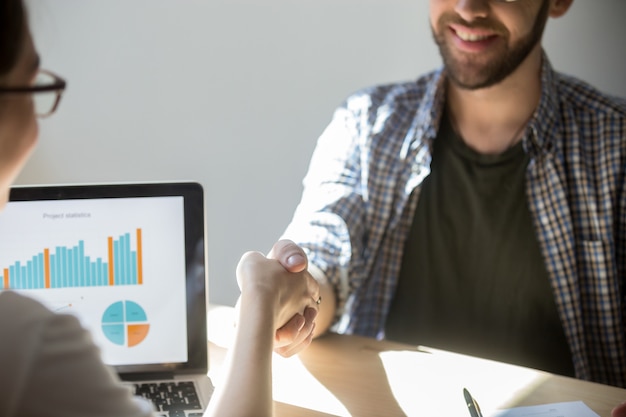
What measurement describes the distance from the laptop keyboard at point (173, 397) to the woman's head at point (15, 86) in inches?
17.9

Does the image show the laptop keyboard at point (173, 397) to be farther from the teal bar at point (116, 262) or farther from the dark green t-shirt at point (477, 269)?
the dark green t-shirt at point (477, 269)

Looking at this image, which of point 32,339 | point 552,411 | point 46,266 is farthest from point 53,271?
point 552,411

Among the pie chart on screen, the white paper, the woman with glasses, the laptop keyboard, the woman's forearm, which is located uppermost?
the woman with glasses

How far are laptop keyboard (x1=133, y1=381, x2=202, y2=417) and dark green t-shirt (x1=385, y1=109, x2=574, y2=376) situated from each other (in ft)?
2.07

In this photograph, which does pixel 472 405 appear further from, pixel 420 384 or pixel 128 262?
pixel 128 262

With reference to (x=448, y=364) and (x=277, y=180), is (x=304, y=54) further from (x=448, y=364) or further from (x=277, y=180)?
(x=448, y=364)

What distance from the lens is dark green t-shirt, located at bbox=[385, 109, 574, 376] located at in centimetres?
154

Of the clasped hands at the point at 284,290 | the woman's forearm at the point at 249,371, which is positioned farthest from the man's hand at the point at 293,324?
the woman's forearm at the point at 249,371

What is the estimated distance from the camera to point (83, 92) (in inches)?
78.2

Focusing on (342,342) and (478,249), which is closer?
(342,342)

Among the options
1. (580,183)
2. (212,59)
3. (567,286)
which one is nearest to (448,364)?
(567,286)

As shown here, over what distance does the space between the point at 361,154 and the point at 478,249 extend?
296 millimetres

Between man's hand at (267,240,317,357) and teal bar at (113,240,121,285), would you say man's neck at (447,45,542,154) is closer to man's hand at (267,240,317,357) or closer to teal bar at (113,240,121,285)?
man's hand at (267,240,317,357)

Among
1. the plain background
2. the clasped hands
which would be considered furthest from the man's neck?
the clasped hands
